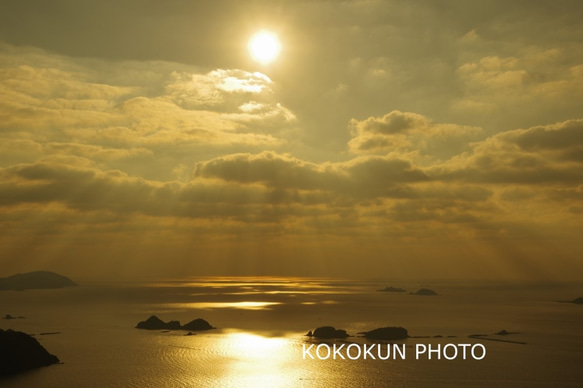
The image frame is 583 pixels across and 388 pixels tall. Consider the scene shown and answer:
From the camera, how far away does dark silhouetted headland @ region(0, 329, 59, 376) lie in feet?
252

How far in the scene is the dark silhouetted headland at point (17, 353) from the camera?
76.7 metres

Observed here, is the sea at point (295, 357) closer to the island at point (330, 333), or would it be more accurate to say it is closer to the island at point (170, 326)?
the island at point (330, 333)

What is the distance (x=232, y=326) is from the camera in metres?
155

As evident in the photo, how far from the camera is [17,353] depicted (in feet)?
257

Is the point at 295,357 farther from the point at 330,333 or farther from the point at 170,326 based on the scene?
the point at 170,326

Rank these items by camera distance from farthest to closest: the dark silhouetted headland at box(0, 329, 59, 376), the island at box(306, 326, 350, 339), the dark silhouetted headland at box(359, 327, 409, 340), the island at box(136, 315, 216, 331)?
the island at box(136, 315, 216, 331)
the island at box(306, 326, 350, 339)
the dark silhouetted headland at box(359, 327, 409, 340)
the dark silhouetted headland at box(0, 329, 59, 376)

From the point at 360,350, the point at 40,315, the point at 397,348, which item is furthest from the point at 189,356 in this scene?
the point at 40,315

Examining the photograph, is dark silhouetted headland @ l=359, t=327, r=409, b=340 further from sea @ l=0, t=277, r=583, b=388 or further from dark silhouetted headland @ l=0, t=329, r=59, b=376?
dark silhouetted headland @ l=0, t=329, r=59, b=376

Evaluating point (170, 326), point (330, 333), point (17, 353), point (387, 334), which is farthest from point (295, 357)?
point (170, 326)

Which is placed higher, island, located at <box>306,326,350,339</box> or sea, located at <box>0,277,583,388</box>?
island, located at <box>306,326,350,339</box>

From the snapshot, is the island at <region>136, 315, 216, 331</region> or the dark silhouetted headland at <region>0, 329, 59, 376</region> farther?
the island at <region>136, 315, 216, 331</region>

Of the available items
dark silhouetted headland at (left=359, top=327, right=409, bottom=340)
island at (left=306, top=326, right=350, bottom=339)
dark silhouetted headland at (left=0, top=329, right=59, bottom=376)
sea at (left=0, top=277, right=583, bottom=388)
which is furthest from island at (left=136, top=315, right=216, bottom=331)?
dark silhouetted headland at (left=0, top=329, right=59, bottom=376)

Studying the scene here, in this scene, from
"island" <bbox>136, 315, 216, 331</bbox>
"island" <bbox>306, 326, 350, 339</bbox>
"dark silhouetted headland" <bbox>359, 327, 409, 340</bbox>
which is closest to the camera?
"dark silhouetted headland" <bbox>359, 327, 409, 340</bbox>

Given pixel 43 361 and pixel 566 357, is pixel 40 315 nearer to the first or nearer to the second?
pixel 43 361
